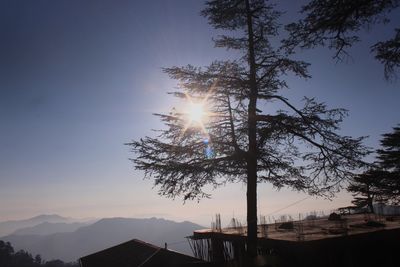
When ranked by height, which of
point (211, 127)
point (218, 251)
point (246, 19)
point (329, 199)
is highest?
point (246, 19)

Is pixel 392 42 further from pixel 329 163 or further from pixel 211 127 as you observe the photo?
pixel 211 127

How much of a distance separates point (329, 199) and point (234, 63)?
6964mm

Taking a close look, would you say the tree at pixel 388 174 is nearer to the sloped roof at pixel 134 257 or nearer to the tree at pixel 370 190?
the tree at pixel 370 190

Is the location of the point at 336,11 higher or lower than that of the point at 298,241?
higher

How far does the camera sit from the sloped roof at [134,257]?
21.6 meters

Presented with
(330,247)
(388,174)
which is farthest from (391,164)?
Answer: (330,247)

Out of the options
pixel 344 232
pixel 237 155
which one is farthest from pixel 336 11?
pixel 344 232

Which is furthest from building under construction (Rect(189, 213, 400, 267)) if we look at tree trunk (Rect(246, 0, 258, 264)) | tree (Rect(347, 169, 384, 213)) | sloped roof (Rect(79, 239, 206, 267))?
tree (Rect(347, 169, 384, 213))

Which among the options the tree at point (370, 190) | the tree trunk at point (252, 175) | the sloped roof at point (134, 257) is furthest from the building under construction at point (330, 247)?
the tree at point (370, 190)

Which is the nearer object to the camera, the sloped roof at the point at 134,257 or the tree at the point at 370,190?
the sloped roof at the point at 134,257

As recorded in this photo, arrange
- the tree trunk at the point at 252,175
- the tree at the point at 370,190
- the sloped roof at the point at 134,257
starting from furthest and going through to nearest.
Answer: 1. the tree at the point at 370,190
2. the sloped roof at the point at 134,257
3. the tree trunk at the point at 252,175

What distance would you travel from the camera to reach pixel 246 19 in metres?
17.5

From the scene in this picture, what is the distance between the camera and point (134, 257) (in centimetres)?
2483

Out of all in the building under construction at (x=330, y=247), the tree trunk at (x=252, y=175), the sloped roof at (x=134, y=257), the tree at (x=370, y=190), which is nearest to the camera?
the building under construction at (x=330, y=247)
